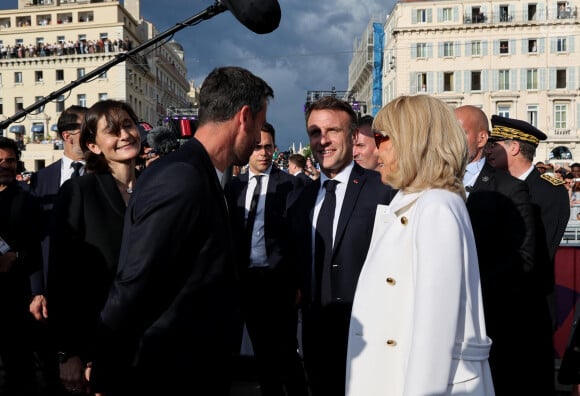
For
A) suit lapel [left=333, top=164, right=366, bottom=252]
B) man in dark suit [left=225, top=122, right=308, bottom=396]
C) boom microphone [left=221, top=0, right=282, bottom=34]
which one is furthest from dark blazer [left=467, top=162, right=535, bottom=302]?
boom microphone [left=221, top=0, right=282, bottom=34]

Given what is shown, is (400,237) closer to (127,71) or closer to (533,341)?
(533,341)

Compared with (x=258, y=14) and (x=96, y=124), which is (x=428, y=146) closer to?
(x=96, y=124)

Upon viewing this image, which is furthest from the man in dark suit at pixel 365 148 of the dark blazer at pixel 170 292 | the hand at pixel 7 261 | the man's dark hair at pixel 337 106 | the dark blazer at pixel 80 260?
the dark blazer at pixel 170 292

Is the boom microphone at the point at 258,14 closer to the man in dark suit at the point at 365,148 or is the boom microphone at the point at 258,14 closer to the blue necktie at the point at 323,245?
the man in dark suit at the point at 365,148

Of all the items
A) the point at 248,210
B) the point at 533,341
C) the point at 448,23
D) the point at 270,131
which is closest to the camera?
the point at 533,341

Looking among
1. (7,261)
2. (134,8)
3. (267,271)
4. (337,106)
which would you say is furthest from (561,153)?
(134,8)

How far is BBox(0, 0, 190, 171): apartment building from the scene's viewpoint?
207 ft

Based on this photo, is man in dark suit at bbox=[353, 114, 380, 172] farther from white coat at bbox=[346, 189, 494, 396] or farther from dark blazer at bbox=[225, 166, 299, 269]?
white coat at bbox=[346, 189, 494, 396]

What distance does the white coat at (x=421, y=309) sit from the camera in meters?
1.94

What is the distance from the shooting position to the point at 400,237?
7.16ft

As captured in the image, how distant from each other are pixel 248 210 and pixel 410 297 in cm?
320

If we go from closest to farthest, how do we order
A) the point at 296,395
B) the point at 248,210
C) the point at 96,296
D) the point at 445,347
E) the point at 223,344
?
the point at 445,347, the point at 223,344, the point at 96,296, the point at 296,395, the point at 248,210

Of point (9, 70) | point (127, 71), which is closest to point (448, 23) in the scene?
point (127, 71)

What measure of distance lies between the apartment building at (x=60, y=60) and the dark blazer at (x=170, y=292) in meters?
61.2
